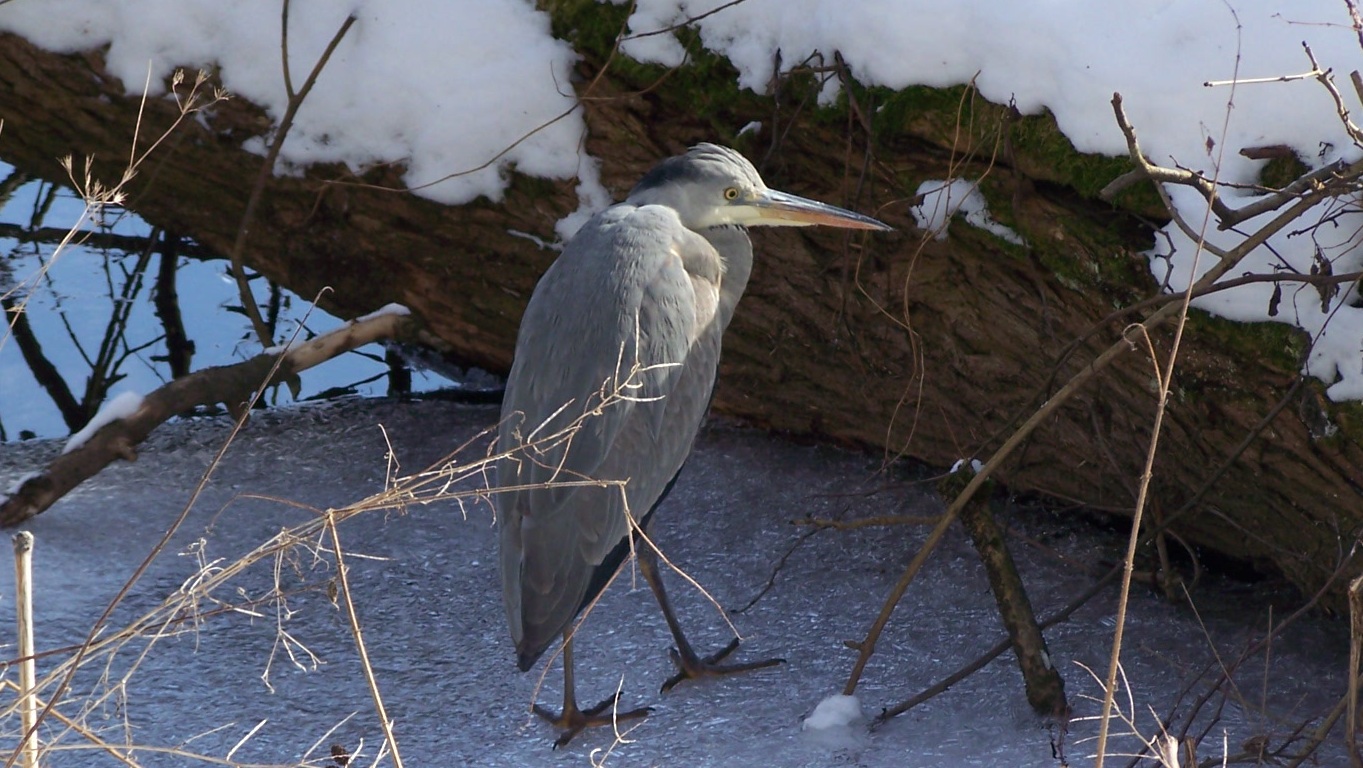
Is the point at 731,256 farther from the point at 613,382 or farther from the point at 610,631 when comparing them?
the point at 610,631

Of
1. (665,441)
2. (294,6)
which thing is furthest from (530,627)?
(294,6)

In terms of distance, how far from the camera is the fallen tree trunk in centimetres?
281

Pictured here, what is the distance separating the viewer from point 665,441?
291 cm

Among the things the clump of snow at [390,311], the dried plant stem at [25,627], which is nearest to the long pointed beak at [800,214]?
the clump of snow at [390,311]

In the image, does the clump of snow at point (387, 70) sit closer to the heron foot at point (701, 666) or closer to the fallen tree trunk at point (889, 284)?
the fallen tree trunk at point (889, 284)

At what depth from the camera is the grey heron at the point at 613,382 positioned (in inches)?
107

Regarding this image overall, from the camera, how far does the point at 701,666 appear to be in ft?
9.59

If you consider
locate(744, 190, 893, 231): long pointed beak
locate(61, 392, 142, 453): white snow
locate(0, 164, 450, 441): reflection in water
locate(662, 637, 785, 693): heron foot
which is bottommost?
locate(662, 637, 785, 693): heron foot

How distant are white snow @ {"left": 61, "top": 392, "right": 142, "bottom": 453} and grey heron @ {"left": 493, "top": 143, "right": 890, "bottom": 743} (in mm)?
1185

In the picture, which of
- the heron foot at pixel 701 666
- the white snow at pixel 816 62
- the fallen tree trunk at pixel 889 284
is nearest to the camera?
the white snow at pixel 816 62

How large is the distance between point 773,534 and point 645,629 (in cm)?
50

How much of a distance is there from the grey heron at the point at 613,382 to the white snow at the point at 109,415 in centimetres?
119

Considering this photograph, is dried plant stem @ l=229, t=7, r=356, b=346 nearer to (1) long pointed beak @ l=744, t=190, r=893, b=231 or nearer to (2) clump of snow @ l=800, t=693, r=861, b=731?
(1) long pointed beak @ l=744, t=190, r=893, b=231

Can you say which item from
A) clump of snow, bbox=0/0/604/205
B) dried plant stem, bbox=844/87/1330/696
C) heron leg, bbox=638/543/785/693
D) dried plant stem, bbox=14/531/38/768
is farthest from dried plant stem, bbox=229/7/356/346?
dried plant stem, bbox=14/531/38/768
